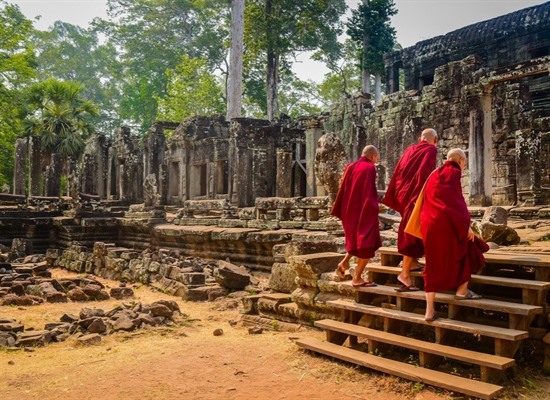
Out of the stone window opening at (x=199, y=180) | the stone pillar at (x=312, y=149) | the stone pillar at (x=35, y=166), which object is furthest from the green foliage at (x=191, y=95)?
the stone pillar at (x=312, y=149)

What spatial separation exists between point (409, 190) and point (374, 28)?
23627mm

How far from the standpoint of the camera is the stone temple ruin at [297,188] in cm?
633

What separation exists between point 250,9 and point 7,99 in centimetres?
1417

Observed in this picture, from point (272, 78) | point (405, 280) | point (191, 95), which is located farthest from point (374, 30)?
point (405, 280)

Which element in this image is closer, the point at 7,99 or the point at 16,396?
the point at 16,396

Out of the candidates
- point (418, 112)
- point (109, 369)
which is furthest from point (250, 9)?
point (109, 369)

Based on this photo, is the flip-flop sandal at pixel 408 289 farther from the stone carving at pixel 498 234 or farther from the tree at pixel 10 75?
the tree at pixel 10 75

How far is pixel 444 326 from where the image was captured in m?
4.10

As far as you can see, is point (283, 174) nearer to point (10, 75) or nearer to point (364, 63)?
point (364, 63)

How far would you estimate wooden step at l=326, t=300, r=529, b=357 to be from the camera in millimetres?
3750

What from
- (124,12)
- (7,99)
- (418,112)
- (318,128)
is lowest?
(318,128)

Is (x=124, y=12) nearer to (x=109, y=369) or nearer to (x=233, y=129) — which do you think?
(x=233, y=129)

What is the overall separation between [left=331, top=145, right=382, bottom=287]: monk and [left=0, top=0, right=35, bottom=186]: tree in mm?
25545

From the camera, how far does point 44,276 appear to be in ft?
37.3
